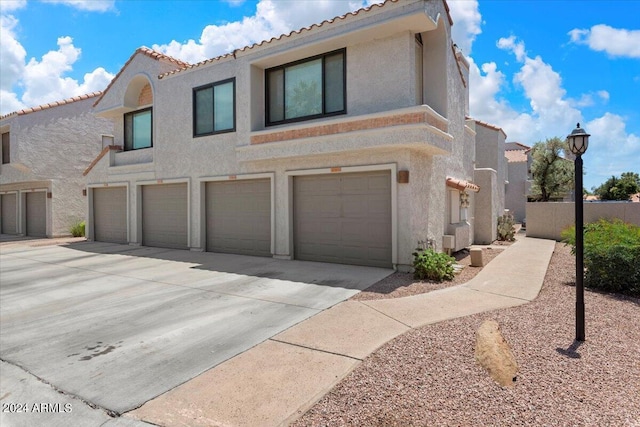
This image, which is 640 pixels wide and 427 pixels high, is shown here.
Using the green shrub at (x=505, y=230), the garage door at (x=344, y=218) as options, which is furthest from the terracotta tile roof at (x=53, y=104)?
the green shrub at (x=505, y=230)

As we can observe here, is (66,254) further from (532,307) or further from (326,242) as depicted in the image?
(532,307)

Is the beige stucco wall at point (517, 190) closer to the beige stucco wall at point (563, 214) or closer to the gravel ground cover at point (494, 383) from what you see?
the beige stucco wall at point (563, 214)

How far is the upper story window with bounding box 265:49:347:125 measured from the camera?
33.7ft

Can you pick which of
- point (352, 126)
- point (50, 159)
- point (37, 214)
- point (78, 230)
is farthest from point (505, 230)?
point (37, 214)

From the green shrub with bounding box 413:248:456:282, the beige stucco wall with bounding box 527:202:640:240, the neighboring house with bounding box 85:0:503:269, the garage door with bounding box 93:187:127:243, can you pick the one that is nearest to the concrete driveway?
the green shrub with bounding box 413:248:456:282

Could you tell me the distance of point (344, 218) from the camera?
33.3 ft

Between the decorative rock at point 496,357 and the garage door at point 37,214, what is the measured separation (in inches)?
959

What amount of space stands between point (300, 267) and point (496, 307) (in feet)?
17.0

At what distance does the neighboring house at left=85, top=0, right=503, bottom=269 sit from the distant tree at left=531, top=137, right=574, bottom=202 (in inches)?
545

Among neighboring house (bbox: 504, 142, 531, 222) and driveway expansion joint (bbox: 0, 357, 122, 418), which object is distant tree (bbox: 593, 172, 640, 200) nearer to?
neighboring house (bbox: 504, 142, 531, 222)

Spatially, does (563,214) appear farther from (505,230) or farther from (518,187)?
(518,187)

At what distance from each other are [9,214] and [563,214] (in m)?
32.3

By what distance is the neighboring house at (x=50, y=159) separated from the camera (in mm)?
19656

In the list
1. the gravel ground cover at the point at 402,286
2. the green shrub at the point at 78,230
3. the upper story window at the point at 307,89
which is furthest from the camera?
the green shrub at the point at 78,230
